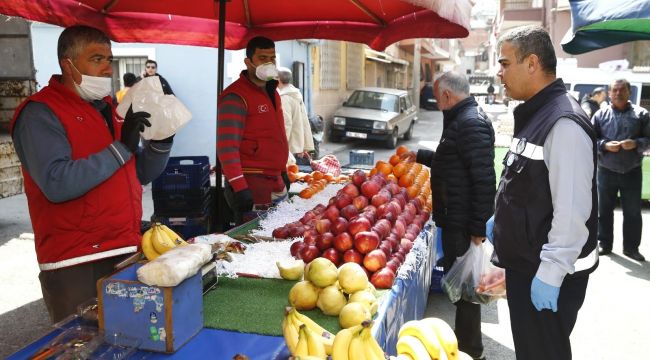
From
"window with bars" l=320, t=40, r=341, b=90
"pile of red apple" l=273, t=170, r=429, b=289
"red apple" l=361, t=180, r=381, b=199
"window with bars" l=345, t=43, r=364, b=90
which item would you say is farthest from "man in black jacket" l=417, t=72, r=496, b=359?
"window with bars" l=345, t=43, r=364, b=90

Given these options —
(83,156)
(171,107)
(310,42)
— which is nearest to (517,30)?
(171,107)

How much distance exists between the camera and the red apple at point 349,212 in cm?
346

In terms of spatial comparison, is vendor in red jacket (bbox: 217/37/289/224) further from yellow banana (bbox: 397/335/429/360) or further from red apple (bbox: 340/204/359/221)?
yellow banana (bbox: 397/335/429/360)

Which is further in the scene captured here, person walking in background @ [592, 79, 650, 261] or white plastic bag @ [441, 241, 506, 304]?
person walking in background @ [592, 79, 650, 261]

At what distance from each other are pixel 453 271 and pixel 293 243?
124 centimetres

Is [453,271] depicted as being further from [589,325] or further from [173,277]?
[173,277]

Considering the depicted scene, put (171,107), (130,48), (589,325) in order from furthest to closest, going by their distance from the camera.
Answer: (130,48)
(589,325)
(171,107)

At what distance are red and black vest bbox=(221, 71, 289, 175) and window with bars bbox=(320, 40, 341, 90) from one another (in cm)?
1475

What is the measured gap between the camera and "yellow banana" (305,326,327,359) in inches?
68.7

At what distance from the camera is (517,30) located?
2.41 m

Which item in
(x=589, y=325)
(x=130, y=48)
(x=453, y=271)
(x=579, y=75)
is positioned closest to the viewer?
(x=453, y=271)

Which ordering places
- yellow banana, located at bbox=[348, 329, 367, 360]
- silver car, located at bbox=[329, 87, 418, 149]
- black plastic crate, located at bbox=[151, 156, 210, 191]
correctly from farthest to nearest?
1. silver car, located at bbox=[329, 87, 418, 149]
2. black plastic crate, located at bbox=[151, 156, 210, 191]
3. yellow banana, located at bbox=[348, 329, 367, 360]

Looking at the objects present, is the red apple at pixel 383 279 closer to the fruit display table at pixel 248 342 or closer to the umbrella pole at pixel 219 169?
the fruit display table at pixel 248 342

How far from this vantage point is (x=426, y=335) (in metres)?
1.83
